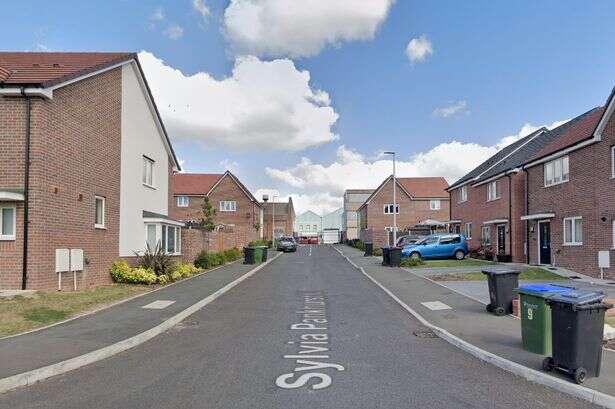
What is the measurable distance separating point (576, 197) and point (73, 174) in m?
18.5

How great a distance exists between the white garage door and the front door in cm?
6653

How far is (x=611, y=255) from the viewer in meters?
19.5

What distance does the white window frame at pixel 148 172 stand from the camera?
22.6 m

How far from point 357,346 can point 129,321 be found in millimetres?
4811

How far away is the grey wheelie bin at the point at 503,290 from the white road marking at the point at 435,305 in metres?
1.43

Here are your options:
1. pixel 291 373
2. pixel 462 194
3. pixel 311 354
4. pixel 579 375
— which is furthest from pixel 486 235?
pixel 291 373

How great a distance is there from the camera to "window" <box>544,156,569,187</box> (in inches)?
912

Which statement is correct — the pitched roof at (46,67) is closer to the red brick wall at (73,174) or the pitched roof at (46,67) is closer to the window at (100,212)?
the red brick wall at (73,174)

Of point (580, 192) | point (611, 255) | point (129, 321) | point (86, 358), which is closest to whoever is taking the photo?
point (86, 358)

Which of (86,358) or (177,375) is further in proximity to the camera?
(86,358)

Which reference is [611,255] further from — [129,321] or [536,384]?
[129,321]

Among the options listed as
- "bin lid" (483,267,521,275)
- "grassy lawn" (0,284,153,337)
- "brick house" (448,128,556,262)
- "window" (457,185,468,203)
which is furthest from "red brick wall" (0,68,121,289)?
"window" (457,185,468,203)

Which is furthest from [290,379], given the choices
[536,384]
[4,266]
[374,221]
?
[374,221]

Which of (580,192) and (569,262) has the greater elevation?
(580,192)
